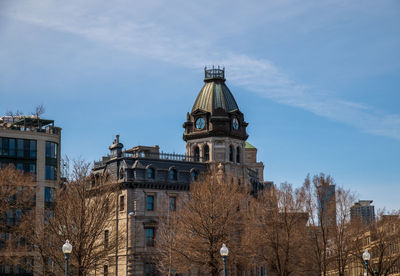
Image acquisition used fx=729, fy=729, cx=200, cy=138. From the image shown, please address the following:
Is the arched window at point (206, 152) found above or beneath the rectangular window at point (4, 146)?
above

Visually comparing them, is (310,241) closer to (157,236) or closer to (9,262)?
(157,236)

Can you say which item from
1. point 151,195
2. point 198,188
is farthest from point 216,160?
point 198,188

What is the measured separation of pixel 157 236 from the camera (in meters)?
93.8

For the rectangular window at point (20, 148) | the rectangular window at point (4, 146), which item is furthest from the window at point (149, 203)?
the rectangular window at point (4, 146)

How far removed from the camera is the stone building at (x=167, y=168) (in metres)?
93.4

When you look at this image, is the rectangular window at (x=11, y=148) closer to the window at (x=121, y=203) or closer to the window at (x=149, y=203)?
the window at (x=121, y=203)

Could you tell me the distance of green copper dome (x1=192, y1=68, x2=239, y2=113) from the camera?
105 metres

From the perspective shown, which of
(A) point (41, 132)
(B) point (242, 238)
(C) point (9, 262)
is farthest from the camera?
(A) point (41, 132)

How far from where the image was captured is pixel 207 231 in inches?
2963

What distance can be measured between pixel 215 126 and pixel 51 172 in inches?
998

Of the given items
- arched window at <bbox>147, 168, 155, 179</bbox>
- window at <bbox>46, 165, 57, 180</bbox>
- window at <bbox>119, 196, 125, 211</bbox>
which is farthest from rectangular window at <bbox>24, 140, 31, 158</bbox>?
arched window at <bbox>147, 168, 155, 179</bbox>

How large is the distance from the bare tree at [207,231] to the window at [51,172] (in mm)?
17945

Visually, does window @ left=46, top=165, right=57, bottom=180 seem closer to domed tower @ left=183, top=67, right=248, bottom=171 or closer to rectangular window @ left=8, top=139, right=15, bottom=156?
rectangular window @ left=8, top=139, right=15, bottom=156

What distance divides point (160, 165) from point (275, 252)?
22.8 metres
